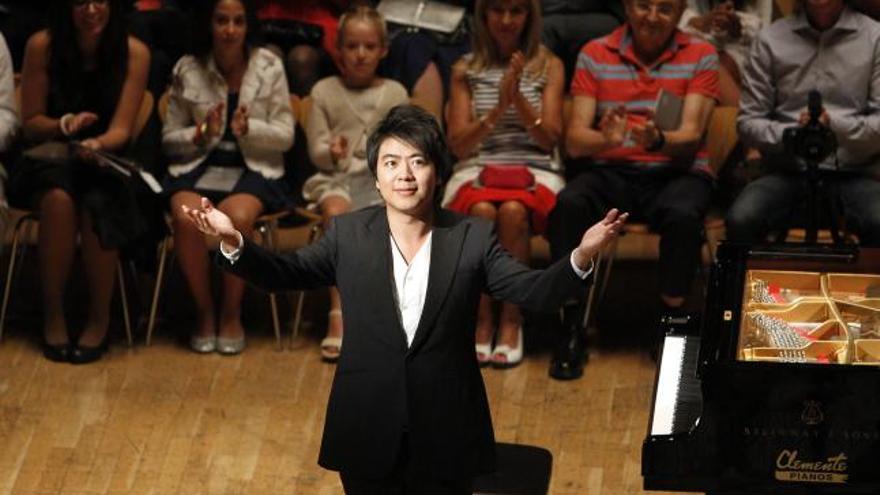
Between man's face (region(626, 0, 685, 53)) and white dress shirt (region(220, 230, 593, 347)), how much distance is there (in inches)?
97.9

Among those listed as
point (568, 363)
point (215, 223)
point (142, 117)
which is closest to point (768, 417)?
point (215, 223)

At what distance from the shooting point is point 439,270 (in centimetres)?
373

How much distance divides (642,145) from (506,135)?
0.51 metres

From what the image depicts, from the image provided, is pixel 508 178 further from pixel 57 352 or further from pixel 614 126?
pixel 57 352

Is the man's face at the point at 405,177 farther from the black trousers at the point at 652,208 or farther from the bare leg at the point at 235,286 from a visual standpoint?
the bare leg at the point at 235,286

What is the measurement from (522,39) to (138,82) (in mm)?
1345

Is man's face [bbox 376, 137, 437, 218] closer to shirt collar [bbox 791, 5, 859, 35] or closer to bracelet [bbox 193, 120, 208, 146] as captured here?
bracelet [bbox 193, 120, 208, 146]

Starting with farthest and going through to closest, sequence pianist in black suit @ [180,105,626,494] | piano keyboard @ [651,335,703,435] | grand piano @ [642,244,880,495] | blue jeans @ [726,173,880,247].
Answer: blue jeans @ [726,173,880,247] < piano keyboard @ [651,335,703,435] < pianist in black suit @ [180,105,626,494] < grand piano @ [642,244,880,495]

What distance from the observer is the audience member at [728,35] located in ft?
21.2

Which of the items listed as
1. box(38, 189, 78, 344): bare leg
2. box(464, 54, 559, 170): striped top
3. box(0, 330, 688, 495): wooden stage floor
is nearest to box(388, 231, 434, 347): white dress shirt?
box(0, 330, 688, 495): wooden stage floor

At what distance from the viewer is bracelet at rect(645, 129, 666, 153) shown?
5938mm

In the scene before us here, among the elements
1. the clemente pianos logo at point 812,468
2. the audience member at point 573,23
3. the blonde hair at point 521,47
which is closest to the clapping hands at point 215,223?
the clemente pianos logo at point 812,468

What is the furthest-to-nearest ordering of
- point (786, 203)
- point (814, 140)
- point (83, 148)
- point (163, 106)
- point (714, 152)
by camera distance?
point (163, 106) → point (714, 152) → point (83, 148) → point (786, 203) → point (814, 140)

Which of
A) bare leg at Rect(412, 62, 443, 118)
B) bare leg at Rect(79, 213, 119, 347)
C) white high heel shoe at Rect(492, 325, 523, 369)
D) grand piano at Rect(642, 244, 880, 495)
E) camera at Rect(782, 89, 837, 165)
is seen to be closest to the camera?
grand piano at Rect(642, 244, 880, 495)
